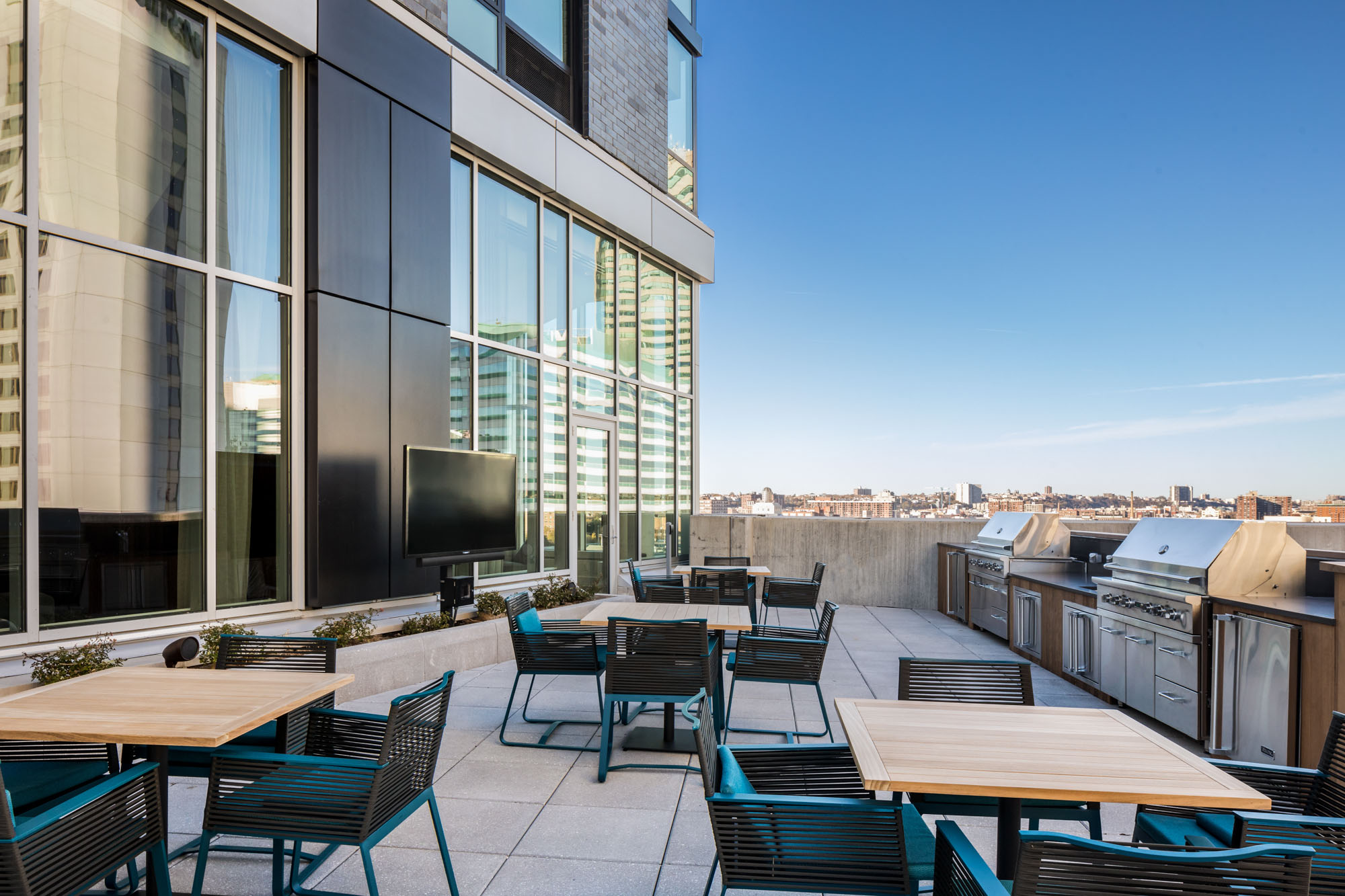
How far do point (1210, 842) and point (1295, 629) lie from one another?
241 centimetres

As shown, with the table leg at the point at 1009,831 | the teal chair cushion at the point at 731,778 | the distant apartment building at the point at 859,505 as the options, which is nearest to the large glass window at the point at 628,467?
the distant apartment building at the point at 859,505

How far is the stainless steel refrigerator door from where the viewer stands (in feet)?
13.1

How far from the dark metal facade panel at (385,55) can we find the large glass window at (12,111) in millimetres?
2260

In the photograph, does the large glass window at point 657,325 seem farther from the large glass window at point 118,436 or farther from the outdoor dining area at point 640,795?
the outdoor dining area at point 640,795

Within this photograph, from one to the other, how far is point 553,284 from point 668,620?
6.93 m

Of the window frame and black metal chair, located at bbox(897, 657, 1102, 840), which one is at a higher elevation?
the window frame

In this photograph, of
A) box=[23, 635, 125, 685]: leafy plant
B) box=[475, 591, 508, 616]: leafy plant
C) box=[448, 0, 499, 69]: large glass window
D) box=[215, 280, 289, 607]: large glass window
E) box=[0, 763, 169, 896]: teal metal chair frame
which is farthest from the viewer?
box=[448, 0, 499, 69]: large glass window

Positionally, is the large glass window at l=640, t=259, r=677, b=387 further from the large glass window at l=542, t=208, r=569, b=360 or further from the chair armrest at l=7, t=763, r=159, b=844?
the chair armrest at l=7, t=763, r=159, b=844

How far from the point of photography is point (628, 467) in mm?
12141

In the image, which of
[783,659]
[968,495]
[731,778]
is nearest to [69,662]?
[783,659]

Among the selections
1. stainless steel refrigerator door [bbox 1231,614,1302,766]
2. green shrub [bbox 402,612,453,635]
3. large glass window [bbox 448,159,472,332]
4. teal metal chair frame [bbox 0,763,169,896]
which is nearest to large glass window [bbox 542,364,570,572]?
large glass window [bbox 448,159,472,332]

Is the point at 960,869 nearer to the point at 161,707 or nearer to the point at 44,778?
the point at 161,707

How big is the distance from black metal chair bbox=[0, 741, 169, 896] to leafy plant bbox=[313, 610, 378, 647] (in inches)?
140

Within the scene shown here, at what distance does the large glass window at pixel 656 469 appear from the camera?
41.1ft
